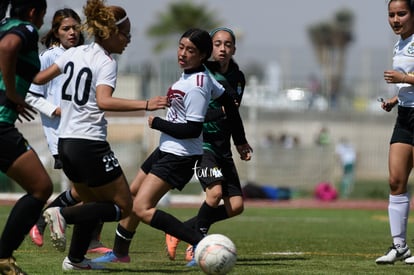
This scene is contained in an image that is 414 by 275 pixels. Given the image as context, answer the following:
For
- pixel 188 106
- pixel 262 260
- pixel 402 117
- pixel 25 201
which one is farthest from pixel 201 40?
pixel 262 260

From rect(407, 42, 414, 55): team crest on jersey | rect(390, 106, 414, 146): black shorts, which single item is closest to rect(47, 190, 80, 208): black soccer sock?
rect(390, 106, 414, 146): black shorts

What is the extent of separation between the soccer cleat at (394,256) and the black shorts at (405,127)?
1.03 metres

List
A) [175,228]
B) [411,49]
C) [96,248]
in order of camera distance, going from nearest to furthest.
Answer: [175,228] → [411,49] → [96,248]

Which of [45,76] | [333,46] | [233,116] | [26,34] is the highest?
[26,34]

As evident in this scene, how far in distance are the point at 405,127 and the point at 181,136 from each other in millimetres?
2409

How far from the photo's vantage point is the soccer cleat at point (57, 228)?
27.2 ft

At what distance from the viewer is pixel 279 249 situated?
11703 millimetres

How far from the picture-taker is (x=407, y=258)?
396 inches

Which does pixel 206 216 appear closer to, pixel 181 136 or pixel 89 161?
pixel 181 136

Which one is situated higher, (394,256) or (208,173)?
(208,173)

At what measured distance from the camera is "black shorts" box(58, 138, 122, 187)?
8.14 metres

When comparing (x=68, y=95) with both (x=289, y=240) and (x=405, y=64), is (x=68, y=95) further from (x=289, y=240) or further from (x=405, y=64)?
(x=289, y=240)

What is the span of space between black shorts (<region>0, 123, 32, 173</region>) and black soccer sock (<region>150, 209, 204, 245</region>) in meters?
1.41

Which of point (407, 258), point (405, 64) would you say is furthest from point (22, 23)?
point (407, 258)
